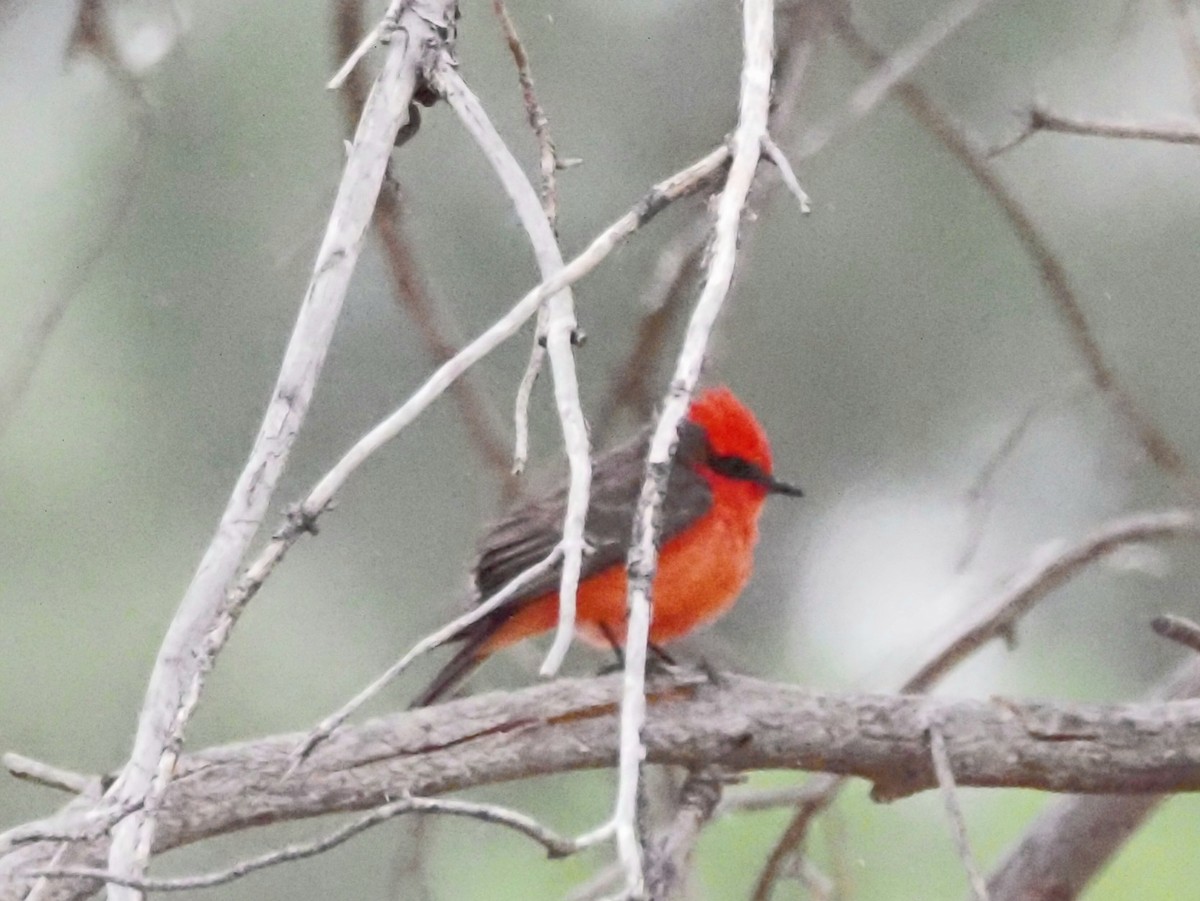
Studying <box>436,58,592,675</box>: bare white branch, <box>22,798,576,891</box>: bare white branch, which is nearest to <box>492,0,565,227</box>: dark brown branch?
<box>436,58,592,675</box>: bare white branch

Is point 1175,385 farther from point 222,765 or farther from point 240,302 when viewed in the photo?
point 222,765

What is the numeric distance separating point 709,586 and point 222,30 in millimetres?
755

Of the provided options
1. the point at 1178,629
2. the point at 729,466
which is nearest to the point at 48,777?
the point at 1178,629

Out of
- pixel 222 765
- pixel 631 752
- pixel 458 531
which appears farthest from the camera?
pixel 458 531

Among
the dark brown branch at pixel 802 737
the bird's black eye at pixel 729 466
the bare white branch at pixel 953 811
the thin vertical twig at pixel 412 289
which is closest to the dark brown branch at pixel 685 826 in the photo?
the dark brown branch at pixel 802 737

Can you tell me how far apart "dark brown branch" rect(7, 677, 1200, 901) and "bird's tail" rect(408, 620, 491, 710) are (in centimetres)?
34

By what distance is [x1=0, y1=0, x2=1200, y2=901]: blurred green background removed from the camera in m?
1.58

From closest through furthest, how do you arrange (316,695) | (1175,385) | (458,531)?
(316,695) < (458,531) < (1175,385)

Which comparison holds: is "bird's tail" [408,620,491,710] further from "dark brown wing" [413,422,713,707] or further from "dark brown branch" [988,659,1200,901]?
"dark brown branch" [988,659,1200,901]

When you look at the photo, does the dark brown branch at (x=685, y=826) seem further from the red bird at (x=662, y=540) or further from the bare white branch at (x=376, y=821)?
the bare white branch at (x=376, y=821)

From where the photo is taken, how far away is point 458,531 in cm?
169

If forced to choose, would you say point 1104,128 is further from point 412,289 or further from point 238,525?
point 238,525

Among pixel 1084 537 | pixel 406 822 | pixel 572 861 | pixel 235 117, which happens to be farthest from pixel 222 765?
pixel 1084 537

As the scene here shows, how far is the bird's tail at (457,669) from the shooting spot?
1605mm
